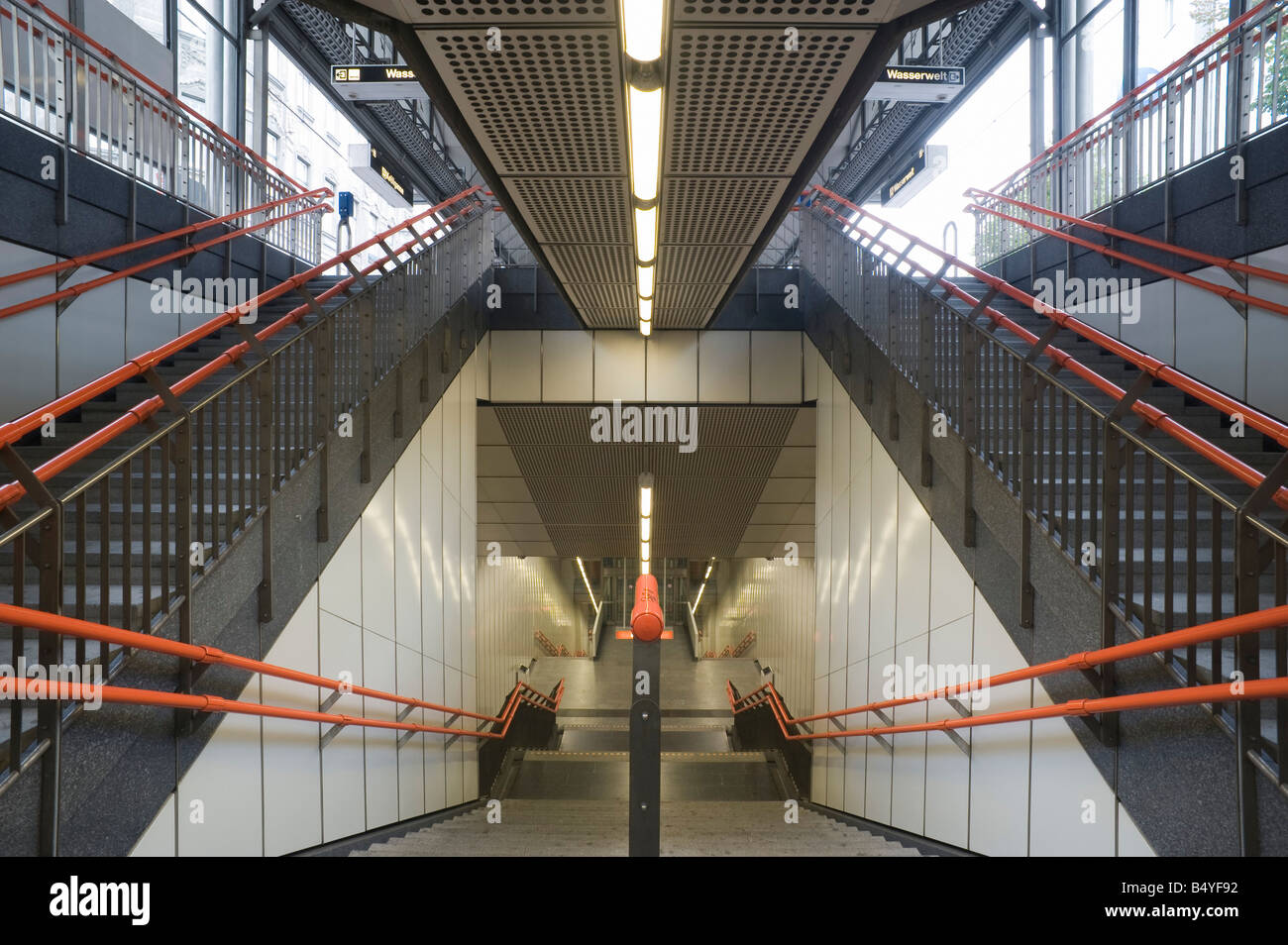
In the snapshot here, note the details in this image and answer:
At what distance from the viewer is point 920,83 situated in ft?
32.2

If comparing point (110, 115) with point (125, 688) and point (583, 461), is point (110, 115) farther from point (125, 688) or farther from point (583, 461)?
point (583, 461)

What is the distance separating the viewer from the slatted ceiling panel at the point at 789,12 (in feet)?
9.39

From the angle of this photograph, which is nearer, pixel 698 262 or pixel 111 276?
pixel 111 276

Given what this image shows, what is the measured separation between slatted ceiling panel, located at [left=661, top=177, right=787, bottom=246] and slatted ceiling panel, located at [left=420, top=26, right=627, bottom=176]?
57cm

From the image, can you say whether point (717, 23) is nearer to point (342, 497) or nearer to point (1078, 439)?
point (1078, 439)

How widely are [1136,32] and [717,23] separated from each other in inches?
343

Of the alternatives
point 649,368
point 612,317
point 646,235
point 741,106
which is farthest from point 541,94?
point 649,368

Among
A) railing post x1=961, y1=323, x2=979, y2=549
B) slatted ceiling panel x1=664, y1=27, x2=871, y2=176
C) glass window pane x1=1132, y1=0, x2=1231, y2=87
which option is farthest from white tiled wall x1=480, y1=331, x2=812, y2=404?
slatted ceiling panel x1=664, y1=27, x2=871, y2=176

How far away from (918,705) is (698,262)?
3801 millimetres

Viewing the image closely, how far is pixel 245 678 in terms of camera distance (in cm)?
395

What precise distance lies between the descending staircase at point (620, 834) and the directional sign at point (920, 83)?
27.0 feet

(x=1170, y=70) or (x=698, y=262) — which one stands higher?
(x=1170, y=70)

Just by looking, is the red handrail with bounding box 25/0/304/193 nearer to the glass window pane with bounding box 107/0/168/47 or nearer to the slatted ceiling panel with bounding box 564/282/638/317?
the glass window pane with bounding box 107/0/168/47

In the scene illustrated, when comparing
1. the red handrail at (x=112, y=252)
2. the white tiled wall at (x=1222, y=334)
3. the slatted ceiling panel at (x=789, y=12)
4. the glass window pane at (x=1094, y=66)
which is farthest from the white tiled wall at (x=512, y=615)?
the glass window pane at (x=1094, y=66)
